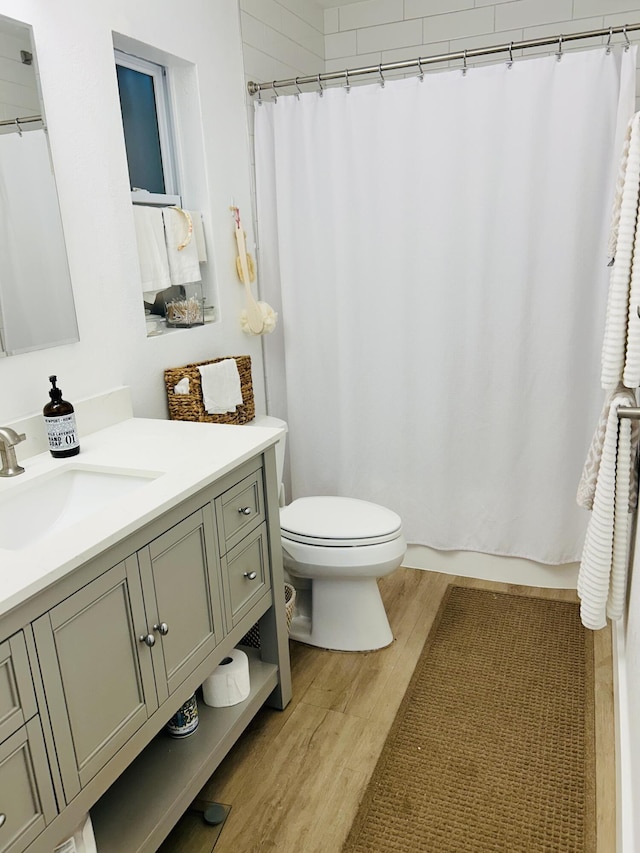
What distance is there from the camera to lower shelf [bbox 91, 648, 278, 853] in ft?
4.73

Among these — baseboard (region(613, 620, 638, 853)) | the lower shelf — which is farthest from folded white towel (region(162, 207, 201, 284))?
baseboard (region(613, 620, 638, 853))

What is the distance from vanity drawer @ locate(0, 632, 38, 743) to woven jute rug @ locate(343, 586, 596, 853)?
89 cm

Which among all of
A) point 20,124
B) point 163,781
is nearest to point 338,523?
point 163,781

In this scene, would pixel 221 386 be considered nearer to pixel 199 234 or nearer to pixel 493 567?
pixel 199 234

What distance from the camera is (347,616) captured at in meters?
2.31

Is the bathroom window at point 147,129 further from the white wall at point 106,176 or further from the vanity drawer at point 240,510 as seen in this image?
the vanity drawer at point 240,510

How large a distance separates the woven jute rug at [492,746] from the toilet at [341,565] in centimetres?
24

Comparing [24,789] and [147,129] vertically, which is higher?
[147,129]

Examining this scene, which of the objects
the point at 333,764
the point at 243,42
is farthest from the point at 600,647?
the point at 243,42

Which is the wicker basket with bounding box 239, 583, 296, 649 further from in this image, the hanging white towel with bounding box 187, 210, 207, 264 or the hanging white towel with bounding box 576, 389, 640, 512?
the hanging white towel with bounding box 187, 210, 207, 264

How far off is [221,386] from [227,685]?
0.98 meters

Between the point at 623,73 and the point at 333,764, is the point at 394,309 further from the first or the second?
the point at 333,764

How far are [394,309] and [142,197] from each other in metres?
1.01

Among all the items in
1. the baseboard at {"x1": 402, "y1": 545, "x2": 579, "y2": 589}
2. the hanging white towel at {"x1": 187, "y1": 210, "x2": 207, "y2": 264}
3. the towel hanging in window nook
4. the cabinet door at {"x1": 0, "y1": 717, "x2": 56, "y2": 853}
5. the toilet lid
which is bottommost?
the baseboard at {"x1": 402, "y1": 545, "x2": 579, "y2": 589}
